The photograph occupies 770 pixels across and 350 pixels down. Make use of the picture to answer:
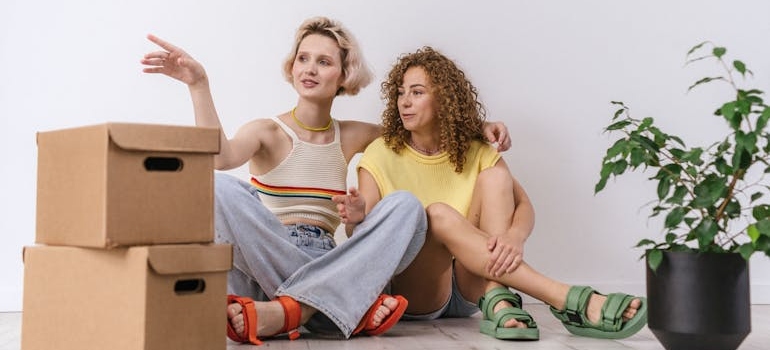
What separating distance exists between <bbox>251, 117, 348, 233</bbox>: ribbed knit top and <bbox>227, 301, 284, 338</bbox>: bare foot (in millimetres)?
317

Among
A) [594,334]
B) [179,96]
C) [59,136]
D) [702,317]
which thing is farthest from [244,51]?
[702,317]

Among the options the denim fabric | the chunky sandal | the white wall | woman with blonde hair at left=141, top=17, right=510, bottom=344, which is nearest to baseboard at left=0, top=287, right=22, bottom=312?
the white wall

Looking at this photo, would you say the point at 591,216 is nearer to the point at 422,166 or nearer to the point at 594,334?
the point at 422,166

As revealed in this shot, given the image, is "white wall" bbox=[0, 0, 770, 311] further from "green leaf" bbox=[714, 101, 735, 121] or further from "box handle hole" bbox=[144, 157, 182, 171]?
"green leaf" bbox=[714, 101, 735, 121]

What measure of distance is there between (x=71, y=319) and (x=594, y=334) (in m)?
0.93

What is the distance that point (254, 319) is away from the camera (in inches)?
55.7

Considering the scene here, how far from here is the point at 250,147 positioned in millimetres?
1723

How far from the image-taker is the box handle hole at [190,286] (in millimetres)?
1169

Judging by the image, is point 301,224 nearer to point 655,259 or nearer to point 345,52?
point 345,52

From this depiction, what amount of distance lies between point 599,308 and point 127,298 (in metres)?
0.89

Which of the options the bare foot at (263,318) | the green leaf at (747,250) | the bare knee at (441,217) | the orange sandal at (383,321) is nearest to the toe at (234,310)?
the bare foot at (263,318)

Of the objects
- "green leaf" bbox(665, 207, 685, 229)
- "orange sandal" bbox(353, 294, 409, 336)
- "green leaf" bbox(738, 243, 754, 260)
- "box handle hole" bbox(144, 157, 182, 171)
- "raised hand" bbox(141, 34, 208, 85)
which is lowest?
"orange sandal" bbox(353, 294, 409, 336)

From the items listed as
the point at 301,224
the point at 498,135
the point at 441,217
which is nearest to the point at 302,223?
the point at 301,224

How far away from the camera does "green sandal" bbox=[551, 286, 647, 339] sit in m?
1.48
